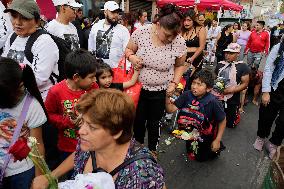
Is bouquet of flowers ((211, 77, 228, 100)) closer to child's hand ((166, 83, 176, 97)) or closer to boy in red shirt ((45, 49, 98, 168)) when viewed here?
child's hand ((166, 83, 176, 97))

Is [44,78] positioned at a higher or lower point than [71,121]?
higher

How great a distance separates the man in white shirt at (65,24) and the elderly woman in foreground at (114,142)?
2499 millimetres

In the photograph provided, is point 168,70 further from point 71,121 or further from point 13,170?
point 13,170

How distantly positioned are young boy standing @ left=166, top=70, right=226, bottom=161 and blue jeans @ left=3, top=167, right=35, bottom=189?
2.08 m

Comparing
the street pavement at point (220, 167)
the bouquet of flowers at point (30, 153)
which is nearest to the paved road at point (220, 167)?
the street pavement at point (220, 167)

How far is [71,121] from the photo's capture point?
2.73 m

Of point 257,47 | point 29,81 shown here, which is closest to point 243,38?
point 257,47

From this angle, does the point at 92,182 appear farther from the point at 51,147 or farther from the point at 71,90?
the point at 51,147

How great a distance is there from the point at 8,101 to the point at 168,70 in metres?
2.06

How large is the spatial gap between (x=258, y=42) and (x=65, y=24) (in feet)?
25.9

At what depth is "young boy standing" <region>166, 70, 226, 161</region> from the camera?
159 inches

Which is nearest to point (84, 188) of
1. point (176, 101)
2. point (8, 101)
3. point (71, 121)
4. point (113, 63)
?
point (8, 101)

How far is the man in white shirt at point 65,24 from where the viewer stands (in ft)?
13.2

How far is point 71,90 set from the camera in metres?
2.73
